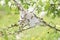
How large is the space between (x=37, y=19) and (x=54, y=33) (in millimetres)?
353

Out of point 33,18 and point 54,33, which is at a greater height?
point 33,18

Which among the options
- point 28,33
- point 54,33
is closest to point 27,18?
point 54,33

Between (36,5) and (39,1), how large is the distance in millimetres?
113

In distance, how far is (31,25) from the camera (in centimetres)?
229

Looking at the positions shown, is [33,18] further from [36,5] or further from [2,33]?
[2,33]

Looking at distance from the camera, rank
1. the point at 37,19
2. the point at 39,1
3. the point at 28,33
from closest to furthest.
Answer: the point at 37,19, the point at 39,1, the point at 28,33

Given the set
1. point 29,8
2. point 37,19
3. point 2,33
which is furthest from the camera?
point 29,8

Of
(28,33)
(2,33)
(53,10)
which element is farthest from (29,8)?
(28,33)

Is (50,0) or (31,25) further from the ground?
(50,0)

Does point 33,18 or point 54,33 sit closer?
point 33,18

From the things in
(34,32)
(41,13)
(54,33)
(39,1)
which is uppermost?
(39,1)

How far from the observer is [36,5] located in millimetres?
2393

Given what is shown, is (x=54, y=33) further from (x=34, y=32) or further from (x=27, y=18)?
(x=34, y=32)

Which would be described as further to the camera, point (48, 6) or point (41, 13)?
point (41, 13)
